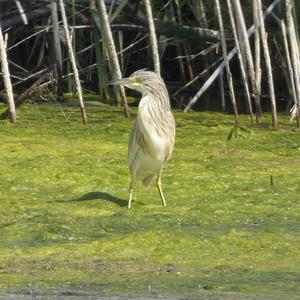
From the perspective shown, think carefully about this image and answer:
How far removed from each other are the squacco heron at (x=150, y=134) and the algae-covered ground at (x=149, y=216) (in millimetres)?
216

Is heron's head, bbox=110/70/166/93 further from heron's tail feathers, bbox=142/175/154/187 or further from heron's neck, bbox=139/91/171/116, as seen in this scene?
heron's tail feathers, bbox=142/175/154/187

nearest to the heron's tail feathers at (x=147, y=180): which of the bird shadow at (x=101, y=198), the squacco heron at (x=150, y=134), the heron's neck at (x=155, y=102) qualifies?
the squacco heron at (x=150, y=134)

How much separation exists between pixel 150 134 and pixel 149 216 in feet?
2.33

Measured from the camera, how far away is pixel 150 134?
725 centimetres

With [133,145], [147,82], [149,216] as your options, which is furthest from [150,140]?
[149,216]

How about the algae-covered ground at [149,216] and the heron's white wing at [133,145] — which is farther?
the heron's white wing at [133,145]

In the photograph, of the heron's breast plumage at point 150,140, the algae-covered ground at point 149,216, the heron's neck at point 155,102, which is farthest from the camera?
the heron's neck at point 155,102

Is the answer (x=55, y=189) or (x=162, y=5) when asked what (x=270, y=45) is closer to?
(x=162, y=5)

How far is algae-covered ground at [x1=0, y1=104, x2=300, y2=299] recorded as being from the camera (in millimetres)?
5270

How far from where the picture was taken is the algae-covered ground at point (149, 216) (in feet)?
17.3

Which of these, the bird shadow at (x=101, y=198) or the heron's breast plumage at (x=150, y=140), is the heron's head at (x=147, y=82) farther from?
the bird shadow at (x=101, y=198)

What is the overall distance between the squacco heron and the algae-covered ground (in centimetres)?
22

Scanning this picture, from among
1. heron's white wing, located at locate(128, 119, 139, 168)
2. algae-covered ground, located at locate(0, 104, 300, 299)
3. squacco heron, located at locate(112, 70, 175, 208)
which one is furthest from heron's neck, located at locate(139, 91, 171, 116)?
algae-covered ground, located at locate(0, 104, 300, 299)

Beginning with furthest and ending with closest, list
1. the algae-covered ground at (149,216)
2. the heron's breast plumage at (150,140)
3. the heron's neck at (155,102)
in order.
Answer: the heron's neck at (155,102), the heron's breast plumage at (150,140), the algae-covered ground at (149,216)
